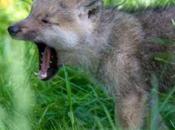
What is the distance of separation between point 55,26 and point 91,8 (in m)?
0.33

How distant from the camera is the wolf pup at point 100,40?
423 centimetres

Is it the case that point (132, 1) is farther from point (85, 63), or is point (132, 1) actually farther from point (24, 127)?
point (24, 127)

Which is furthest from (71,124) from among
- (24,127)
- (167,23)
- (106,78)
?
(24,127)

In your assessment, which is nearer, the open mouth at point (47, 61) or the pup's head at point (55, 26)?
the pup's head at point (55, 26)

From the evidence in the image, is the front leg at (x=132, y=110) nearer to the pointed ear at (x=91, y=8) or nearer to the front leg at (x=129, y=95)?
the front leg at (x=129, y=95)

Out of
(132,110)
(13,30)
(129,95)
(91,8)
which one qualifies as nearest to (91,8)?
(91,8)

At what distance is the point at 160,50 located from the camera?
437 centimetres

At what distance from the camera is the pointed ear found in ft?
14.6

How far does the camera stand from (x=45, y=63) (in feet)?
14.5

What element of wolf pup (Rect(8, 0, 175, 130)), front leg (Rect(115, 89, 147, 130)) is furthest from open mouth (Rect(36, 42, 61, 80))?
front leg (Rect(115, 89, 147, 130))

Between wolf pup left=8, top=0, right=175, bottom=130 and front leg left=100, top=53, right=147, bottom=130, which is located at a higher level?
wolf pup left=8, top=0, right=175, bottom=130

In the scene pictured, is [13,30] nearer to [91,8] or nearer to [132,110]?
[91,8]

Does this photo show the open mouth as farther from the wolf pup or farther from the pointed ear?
the pointed ear

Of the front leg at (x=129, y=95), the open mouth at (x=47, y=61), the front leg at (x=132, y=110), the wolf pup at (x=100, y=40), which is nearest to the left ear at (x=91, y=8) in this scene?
the wolf pup at (x=100, y=40)
